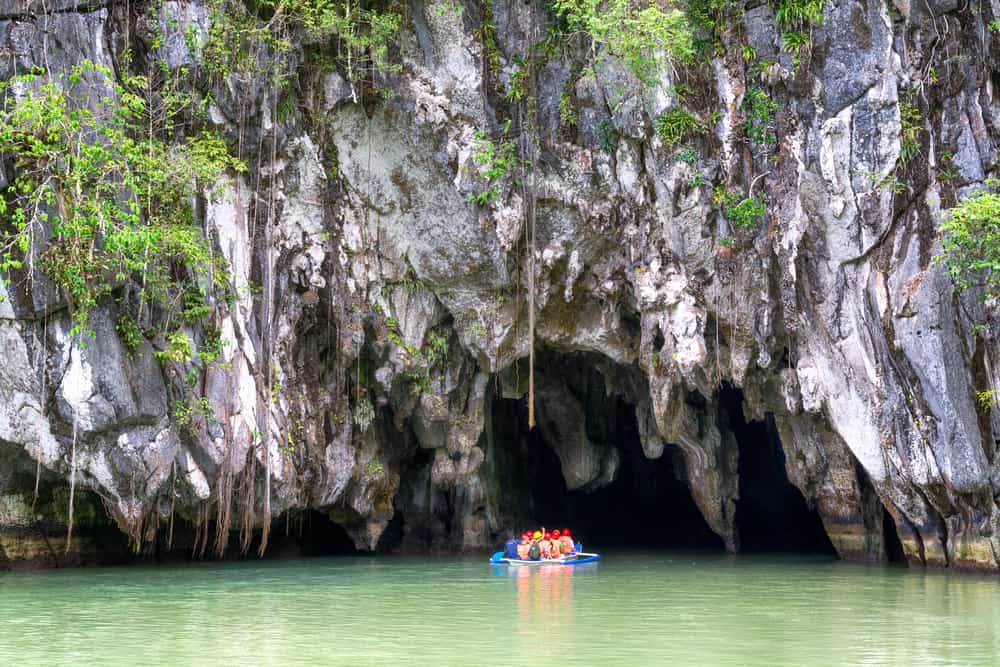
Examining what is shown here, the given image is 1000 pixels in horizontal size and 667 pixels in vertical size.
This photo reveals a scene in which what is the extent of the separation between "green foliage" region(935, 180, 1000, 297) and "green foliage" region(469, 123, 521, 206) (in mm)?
6185

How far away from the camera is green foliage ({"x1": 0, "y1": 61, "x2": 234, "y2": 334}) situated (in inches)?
527

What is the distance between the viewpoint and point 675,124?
15844 mm

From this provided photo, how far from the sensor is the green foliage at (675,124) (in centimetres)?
1584

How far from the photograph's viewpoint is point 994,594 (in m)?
11.9

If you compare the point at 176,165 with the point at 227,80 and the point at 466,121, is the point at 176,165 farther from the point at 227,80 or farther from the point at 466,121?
the point at 466,121

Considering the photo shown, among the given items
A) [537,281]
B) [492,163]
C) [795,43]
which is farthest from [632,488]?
[795,43]

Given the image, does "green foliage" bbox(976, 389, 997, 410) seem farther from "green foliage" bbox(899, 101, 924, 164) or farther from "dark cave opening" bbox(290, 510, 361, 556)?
"dark cave opening" bbox(290, 510, 361, 556)

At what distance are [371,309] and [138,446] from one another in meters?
4.18

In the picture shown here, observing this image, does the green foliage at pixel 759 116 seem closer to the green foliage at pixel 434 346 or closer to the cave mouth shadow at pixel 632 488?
the cave mouth shadow at pixel 632 488

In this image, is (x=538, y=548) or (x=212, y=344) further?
(x=538, y=548)

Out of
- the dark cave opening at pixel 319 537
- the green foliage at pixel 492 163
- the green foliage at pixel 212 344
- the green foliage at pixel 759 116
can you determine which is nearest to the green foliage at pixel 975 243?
the green foliage at pixel 759 116

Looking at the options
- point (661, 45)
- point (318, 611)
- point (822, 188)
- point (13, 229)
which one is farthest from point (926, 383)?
point (13, 229)

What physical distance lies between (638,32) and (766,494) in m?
14.0

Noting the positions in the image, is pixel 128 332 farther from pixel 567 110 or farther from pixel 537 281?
pixel 567 110
